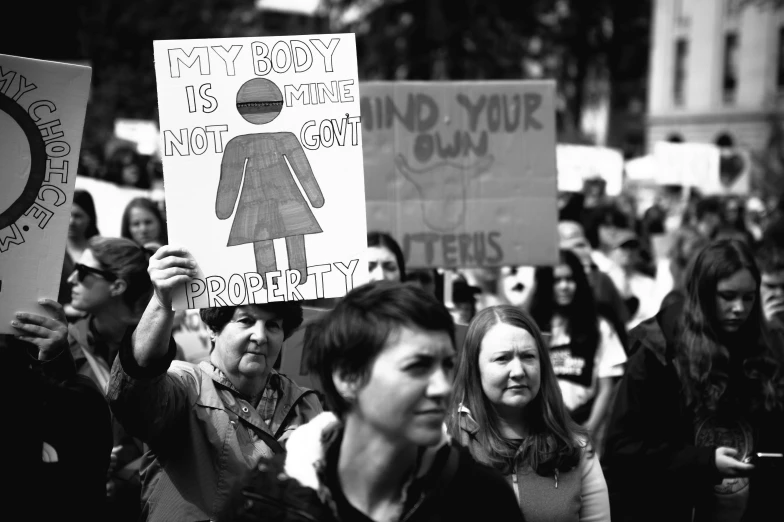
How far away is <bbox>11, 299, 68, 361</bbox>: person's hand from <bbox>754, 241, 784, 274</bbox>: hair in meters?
5.00

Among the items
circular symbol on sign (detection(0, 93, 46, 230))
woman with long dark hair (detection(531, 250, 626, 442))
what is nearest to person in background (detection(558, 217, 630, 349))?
woman with long dark hair (detection(531, 250, 626, 442))

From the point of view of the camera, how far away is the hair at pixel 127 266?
15.1 ft

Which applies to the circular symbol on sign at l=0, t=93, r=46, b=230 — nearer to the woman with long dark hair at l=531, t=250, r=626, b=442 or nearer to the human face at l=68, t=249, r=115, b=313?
the human face at l=68, t=249, r=115, b=313

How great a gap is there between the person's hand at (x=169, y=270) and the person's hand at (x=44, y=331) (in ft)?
1.45

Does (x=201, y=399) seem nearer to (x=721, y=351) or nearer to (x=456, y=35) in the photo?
(x=721, y=351)

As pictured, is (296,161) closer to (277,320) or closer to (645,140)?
(277,320)

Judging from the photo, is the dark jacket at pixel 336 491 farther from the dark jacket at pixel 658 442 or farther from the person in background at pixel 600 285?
the person in background at pixel 600 285

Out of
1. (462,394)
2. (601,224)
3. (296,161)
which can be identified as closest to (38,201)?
(296,161)

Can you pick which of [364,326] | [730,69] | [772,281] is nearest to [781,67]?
[730,69]

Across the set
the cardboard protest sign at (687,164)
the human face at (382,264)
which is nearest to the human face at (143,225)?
the human face at (382,264)

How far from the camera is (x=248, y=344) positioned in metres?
3.54

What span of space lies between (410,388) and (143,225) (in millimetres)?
4586

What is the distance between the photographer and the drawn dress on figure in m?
3.43

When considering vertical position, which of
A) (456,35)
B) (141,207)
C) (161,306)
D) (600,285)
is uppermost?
(456,35)
